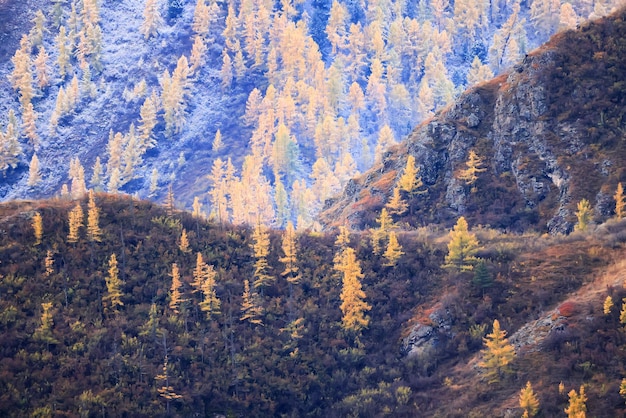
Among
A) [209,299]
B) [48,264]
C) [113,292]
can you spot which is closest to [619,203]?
[209,299]

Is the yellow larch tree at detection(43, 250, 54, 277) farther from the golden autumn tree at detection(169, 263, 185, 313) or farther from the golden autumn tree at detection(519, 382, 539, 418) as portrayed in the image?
the golden autumn tree at detection(519, 382, 539, 418)

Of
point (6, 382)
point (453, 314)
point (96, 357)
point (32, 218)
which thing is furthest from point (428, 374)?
point (32, 218)

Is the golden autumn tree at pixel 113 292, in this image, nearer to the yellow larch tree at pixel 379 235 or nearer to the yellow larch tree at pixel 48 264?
the yellow larch tree at pixel 48 264

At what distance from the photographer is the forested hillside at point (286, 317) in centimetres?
5128

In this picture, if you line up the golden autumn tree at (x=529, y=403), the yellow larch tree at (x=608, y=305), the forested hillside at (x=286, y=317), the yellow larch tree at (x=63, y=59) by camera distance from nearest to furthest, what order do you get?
the golden autumn tree at (x=529, y=403) → the forested hillside at (x=286, y=317) → the yellow larch tree at (x=608, y=305) → the yellow larch tree at (x=63, y=59)

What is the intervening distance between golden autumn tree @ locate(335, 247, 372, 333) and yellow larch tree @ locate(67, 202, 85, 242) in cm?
2103

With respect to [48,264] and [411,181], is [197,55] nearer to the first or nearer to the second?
[411,181]

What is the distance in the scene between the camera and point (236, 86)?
168 m

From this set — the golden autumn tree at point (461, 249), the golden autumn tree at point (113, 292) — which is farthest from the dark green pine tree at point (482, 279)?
the golden autumn tree at point (113, 292)

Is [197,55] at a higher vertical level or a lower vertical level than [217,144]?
higher

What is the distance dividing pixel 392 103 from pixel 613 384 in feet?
410

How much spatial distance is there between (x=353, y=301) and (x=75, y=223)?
2237 centimetres

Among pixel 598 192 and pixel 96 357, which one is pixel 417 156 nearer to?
pixel 598 192

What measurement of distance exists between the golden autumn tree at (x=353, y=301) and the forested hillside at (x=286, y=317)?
206 mm
